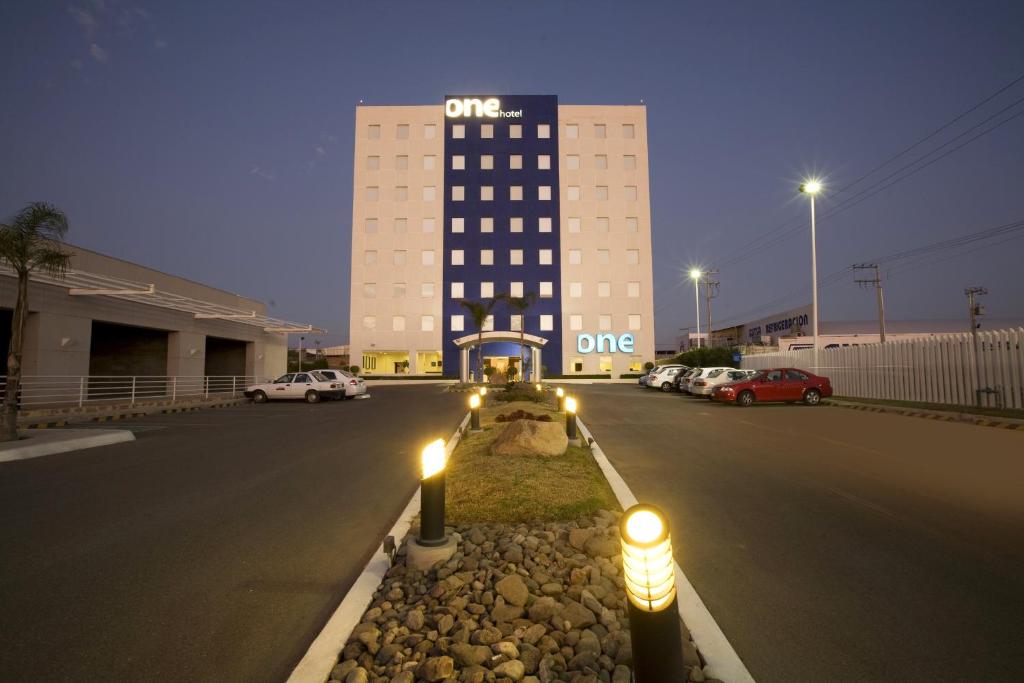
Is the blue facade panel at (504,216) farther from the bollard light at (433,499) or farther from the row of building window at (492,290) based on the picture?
the bollard light at (433,499)

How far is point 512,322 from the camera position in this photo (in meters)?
52.0

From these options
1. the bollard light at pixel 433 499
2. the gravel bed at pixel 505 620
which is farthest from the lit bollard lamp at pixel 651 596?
the bollard light at pixel 433 499

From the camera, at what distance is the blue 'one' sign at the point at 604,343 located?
52.0 metres

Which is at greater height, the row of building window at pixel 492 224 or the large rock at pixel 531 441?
the row of building window at pixel 492 224

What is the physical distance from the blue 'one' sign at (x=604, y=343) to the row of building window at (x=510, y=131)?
21660 millimetres

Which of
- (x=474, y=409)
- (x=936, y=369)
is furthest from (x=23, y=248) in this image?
(x=936, y=369)

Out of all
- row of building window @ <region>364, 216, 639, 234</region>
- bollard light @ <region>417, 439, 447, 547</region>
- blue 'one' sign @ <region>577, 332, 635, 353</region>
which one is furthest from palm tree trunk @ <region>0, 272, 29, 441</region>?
blue 'one' sign @ <region>577, 332, 635, 353</region>

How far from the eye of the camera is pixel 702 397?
2558 centimetres

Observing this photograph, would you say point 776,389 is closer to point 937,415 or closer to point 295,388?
point 937,415

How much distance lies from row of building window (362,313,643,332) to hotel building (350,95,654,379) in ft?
0.34

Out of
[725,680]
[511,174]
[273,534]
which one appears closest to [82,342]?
[273,534]

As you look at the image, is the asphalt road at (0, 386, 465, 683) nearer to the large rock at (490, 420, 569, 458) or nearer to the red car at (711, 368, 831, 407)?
the large rock at (490, 420, 569, 458)

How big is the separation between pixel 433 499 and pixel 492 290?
161ft

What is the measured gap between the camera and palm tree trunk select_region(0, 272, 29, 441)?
10352 millimetres
